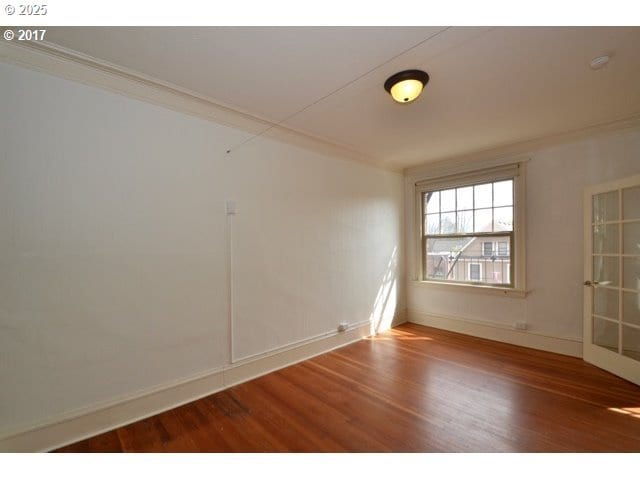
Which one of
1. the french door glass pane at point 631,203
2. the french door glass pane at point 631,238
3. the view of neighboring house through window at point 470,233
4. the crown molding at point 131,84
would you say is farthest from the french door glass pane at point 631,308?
the crown molding at point 131,84

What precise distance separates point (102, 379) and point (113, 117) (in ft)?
6.11

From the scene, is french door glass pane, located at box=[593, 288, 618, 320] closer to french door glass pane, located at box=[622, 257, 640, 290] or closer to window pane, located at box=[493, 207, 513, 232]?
french door glass pane, located at box=[622, 257, 640, 290]

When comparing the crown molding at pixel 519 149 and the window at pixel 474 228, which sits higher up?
the crown molding at pixel 519 149

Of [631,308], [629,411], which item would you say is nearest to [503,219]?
[631,308]

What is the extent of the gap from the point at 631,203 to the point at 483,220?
4.53 ft

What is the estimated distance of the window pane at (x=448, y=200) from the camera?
404 cm

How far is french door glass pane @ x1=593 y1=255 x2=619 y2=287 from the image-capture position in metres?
2.67

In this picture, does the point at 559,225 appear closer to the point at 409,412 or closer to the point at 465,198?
the point at 465,198

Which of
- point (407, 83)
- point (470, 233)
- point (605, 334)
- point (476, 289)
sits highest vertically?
point (407, 83)

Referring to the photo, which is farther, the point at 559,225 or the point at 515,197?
the point at 515,197

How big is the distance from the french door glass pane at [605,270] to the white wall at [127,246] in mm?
3106

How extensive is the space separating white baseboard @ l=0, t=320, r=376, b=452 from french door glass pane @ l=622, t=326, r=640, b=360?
3.14 meters

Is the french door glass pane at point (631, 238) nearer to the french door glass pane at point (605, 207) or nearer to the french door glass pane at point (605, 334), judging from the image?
the french door glass pane at point (605, 207)

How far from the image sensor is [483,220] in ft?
12.3
